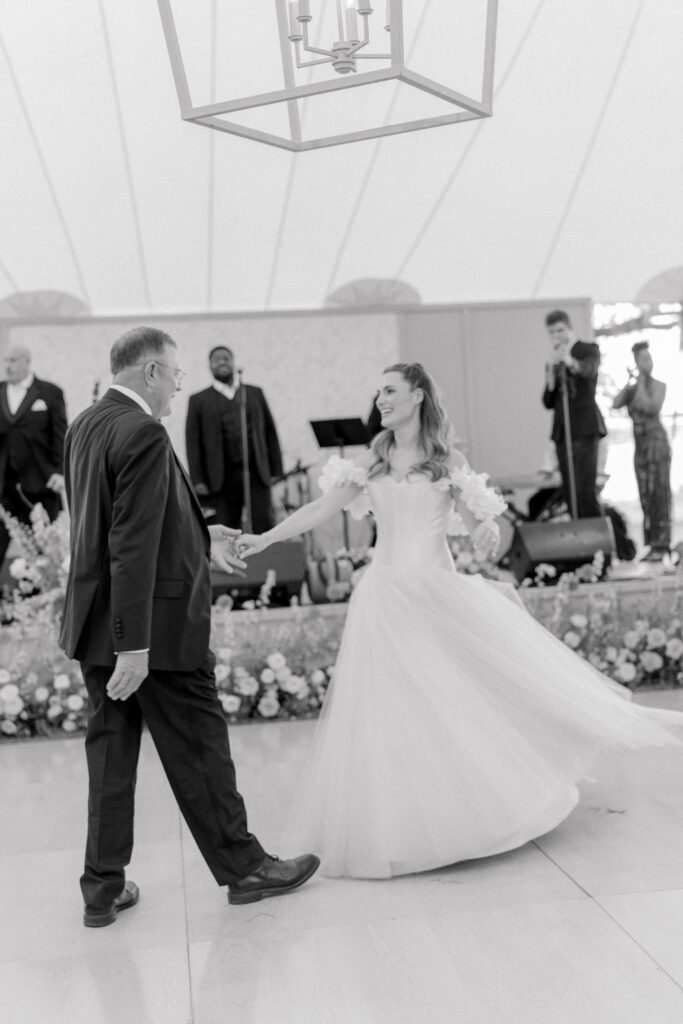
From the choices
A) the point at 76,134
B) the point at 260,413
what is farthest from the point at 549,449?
the point at 76,134

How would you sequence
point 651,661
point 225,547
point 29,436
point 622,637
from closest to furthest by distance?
point 225,547
point 651,661
point 622,637
point 29,436

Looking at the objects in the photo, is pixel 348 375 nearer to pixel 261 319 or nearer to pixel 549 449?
pixel 261 319

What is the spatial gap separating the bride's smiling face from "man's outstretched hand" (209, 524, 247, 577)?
2.01 feet

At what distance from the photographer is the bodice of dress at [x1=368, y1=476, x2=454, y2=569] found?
3.66 m

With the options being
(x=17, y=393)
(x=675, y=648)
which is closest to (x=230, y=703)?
(x=675, y=648)

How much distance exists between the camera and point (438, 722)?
10.8 feet

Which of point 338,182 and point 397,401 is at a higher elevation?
point 338,182

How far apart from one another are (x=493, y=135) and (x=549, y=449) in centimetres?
309

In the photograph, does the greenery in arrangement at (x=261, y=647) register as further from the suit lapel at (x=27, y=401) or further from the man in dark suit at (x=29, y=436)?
the suit lapel at (x=27, y=401)

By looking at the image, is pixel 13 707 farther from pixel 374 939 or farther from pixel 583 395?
pixel 583 395

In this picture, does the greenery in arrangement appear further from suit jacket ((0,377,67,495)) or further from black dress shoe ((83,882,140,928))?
black dress shoe ((83,882,140,928))

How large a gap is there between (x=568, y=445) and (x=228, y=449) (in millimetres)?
2072

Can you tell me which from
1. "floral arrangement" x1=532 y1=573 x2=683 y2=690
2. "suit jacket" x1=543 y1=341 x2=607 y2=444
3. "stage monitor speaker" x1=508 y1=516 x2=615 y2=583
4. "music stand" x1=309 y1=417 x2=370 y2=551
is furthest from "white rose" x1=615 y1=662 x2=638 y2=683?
"music stand" x1=309 y1=417 x2=370 y2=551

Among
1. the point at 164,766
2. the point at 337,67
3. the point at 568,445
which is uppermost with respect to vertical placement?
the point at 337,67
